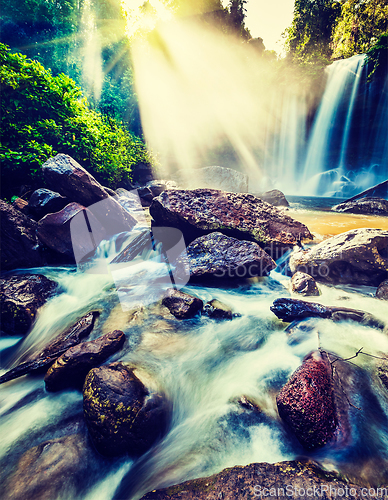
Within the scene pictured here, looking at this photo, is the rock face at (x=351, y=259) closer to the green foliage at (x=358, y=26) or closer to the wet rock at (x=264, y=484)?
the wet rock at (x=264, y=484)

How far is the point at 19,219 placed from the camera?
14.0 ft

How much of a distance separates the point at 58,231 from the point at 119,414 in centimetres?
389

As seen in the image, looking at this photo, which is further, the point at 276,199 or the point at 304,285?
the point at 276,199

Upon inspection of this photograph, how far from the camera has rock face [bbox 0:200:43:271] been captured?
13.3 ft

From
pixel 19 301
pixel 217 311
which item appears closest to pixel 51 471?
pixel 217 311

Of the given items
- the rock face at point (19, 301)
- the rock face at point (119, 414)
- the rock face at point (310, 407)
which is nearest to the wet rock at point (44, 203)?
the rock face at point (19, 301)

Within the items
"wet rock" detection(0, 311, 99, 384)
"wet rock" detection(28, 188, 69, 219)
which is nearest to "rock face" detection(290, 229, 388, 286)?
"wet rock" detection(0, 311, 99, 384)

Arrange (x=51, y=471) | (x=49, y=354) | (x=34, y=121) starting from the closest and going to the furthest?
1. (x=51, y=471)
2. (x=49, y=354)
3. (x=34, y=121)

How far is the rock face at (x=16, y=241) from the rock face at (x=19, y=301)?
74cm

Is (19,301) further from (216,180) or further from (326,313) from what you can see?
(216,180)

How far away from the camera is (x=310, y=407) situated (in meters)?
1.73

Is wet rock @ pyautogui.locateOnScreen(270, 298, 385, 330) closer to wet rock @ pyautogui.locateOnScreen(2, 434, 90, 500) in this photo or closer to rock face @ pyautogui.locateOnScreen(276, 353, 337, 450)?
rock face @ pyautogui.locateOnScreen(276, 353, 337, 450)

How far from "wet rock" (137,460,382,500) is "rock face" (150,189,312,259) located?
12.4 feet

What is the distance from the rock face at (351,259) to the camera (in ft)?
11.9
